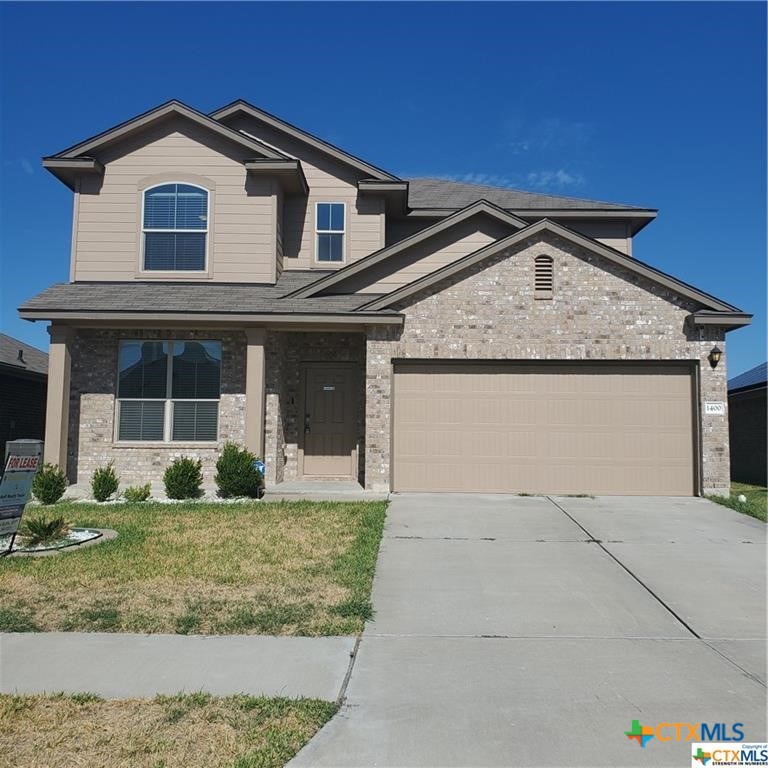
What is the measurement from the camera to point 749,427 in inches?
740

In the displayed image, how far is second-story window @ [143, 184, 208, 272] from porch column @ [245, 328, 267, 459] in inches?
93.4

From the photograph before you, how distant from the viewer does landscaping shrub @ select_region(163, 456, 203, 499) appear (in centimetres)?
1212

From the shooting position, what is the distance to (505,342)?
12680 mm

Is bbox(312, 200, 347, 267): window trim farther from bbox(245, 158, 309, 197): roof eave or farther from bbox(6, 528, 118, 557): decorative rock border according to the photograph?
bbox(6, 528, 118, 557): decorative rock border

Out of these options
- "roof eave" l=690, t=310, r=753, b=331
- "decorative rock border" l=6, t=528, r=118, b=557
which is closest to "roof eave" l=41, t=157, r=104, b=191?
"decorative rock border" l=6, t=528, r=118, b=557

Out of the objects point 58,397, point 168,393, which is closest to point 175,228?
point 168,393

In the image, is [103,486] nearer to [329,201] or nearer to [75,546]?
[75,546]

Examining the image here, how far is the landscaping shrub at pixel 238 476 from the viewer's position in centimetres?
1199

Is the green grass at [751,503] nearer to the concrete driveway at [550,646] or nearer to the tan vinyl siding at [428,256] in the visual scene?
the concrete driveway at [550,646]

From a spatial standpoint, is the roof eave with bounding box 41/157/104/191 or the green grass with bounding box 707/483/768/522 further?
the roof eave with bounding box 41/157/104/191

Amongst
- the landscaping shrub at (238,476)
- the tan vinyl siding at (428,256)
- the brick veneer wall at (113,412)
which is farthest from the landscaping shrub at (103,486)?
the tan vinyl siding at (428,256)

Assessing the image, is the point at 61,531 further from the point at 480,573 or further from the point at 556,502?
the point at 556,502

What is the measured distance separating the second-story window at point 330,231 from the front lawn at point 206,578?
7056mm

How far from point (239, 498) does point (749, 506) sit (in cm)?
883
